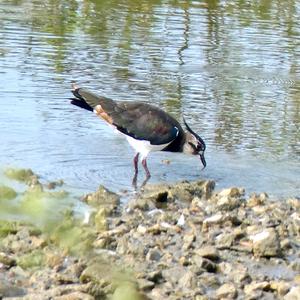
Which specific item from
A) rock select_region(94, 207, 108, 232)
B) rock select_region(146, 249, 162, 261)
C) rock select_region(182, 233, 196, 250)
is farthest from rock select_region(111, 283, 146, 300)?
rock select_region(94, 207, 108, 232)

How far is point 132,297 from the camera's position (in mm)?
2525

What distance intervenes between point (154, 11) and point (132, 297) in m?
17.2

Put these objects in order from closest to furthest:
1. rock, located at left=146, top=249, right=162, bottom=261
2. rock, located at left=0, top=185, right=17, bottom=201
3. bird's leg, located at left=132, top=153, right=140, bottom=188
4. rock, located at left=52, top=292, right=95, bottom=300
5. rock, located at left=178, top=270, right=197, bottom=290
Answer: rock, located at left=0, top=185, right=17, bottom=201
rock, located at left=52, top=292, right=95, bottom=300
rock, located at left=178, top=270, right=197, bottom=290
rock, located at left=146, top=249, right=162, bottom=261
bird's leg, located at left=132, top=153, right=140, bottom=188

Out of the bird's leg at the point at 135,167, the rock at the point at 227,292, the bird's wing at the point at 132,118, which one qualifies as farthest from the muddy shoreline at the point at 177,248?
the bird's wing at the point at 132,118

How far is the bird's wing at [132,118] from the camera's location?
9645 millimetres

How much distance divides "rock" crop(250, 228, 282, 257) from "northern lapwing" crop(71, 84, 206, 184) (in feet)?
8.87

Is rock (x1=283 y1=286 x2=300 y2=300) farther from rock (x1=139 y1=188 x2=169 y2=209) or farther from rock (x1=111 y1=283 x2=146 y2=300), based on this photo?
rock (x1=111 y1=283 x2=146 y2=300)

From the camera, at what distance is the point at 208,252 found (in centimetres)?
676

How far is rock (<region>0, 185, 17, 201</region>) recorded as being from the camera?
263 centimetres

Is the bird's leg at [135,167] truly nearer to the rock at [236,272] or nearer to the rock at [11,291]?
the rock at [236,272]

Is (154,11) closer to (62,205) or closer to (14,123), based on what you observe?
(14,123)

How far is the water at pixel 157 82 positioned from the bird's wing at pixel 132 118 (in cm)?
35

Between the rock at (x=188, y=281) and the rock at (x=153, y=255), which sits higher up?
the rock at (x=188, y=281)

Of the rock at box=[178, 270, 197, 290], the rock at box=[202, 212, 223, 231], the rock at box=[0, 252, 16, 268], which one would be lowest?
the rock at box=[202, 212, 223, 231]
